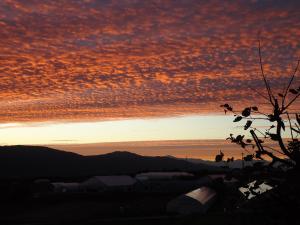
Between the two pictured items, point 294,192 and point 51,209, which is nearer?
point 294,192

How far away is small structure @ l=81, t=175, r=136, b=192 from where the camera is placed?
94688mm

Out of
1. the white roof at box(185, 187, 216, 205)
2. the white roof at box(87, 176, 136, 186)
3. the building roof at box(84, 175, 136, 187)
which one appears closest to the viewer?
the white roof at box(185, 187, 216, 205)

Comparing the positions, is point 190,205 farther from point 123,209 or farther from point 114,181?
point 114,181

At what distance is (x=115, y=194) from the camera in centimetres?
8938

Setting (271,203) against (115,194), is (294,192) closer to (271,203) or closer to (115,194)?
(271,203)

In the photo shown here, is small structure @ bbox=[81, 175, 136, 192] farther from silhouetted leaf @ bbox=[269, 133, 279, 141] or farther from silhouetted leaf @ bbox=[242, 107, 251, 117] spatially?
silhouetted leaf @ bbox=[269, 133, 279, 141]

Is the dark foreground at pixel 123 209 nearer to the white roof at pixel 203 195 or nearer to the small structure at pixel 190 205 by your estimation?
the small structure at pixel 190 205

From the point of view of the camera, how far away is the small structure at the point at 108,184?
94.7m

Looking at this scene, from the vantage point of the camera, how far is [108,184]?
94.8 metres

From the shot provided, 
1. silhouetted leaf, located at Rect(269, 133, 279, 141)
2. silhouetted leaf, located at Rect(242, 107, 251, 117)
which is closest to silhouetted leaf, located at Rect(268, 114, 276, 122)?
silhouetted leaf, located at Rect(269, 133, 279, 141)

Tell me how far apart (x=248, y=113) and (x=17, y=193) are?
80337 millimetres

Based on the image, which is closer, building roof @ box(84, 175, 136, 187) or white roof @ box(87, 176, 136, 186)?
building roof @ box(84, 175, 136, 187)

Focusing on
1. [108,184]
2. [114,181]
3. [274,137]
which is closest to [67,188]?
[108,184]

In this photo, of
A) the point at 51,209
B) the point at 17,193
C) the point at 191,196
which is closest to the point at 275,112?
the point at 191,196
